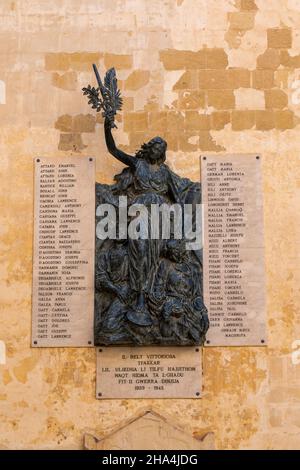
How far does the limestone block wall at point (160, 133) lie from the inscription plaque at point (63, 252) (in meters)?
0.09

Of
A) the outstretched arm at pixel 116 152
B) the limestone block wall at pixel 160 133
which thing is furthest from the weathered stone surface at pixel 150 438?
the outstretched arm at pixel 116 152

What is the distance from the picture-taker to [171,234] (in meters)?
8.12

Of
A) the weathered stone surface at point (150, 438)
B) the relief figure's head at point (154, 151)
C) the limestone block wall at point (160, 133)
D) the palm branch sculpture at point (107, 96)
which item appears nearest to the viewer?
the weathered stone surface at point (150, 438)

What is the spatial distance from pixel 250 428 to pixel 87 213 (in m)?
2.37

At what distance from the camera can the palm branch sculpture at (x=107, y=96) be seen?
8.08 metres

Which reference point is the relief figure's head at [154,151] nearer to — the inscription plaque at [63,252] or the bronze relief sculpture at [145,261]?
the bronze relief sculpture at [145,261]

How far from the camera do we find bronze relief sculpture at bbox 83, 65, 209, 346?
7.91 metres

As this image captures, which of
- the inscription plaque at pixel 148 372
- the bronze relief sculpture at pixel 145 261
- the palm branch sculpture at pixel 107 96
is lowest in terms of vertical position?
the inscription plaque at pixel 148 372
